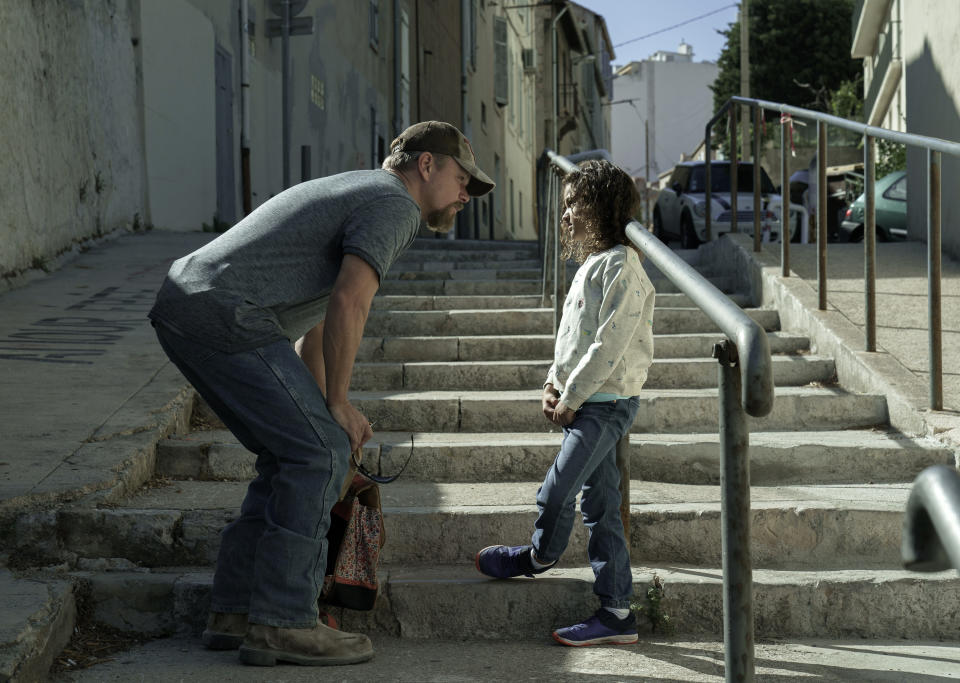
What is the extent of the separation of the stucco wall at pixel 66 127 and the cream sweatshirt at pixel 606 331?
4.49m

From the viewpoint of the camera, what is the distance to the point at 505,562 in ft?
9.79

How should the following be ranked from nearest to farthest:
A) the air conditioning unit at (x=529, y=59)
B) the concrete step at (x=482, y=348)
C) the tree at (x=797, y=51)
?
the concrete step at (x=482, y=348) → the air conditioning unit at (x=529, y=59) → the tree at (x=797, y=51)

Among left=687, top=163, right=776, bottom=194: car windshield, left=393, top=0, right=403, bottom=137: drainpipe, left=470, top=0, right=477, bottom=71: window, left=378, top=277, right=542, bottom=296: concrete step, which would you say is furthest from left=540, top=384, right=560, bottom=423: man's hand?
left=470, top=0, right=477, bottom=71: window

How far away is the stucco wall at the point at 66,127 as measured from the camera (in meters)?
6.49

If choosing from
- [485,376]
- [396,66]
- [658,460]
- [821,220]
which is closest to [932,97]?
[821,220]

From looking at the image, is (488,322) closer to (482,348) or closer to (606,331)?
(482,348)

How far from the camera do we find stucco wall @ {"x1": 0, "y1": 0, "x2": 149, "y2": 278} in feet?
21.3

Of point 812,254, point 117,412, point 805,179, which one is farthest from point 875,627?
point 805,179

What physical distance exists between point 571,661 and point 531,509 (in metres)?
0.65

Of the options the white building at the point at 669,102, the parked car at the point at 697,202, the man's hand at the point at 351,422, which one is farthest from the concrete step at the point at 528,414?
the white building at the point at 669,102

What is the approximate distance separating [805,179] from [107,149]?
9.97 m

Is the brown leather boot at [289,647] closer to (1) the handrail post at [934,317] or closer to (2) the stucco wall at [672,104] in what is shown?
(1) the handrail post at [934,317]

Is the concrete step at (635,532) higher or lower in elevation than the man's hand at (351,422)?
lower

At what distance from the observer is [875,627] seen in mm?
2971
